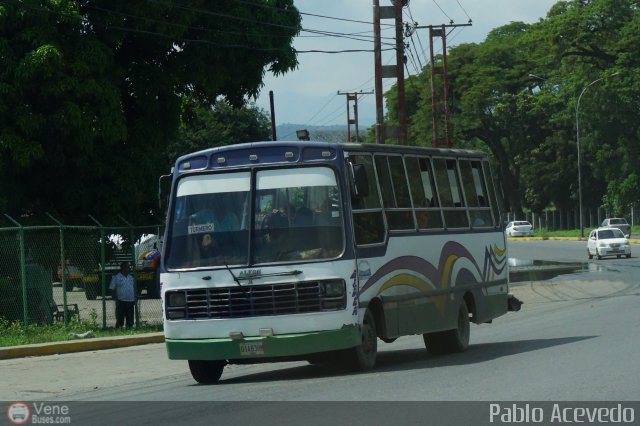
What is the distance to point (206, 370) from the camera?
15758mm

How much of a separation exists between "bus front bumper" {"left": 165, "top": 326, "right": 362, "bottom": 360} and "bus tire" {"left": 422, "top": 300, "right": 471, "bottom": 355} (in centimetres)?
324

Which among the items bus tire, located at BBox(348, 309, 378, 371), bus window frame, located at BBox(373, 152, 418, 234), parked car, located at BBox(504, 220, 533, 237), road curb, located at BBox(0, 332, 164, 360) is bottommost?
road curb, located at BBox(0, 332, 164, 360)

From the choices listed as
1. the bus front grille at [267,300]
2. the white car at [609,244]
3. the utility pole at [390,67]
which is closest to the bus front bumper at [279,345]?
the bus front grille at [267,300]

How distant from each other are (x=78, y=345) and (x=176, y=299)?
23.4 ft

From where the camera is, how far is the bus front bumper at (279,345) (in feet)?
47.8

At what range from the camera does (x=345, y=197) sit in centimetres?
1508

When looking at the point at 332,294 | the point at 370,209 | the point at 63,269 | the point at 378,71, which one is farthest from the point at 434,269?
the point at 378,71

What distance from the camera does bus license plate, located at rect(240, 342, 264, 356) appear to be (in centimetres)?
1466

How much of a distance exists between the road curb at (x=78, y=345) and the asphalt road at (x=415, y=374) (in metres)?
0.35

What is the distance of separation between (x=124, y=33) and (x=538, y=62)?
7180 cm

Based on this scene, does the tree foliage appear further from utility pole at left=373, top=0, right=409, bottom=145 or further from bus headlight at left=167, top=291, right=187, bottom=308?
bus headlight at left=167, top=291, right=187, bottom=308

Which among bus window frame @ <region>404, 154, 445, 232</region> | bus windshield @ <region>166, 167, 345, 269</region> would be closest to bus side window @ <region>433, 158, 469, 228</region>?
bus window frame @ <region>404, 154, 445, 232</region>
